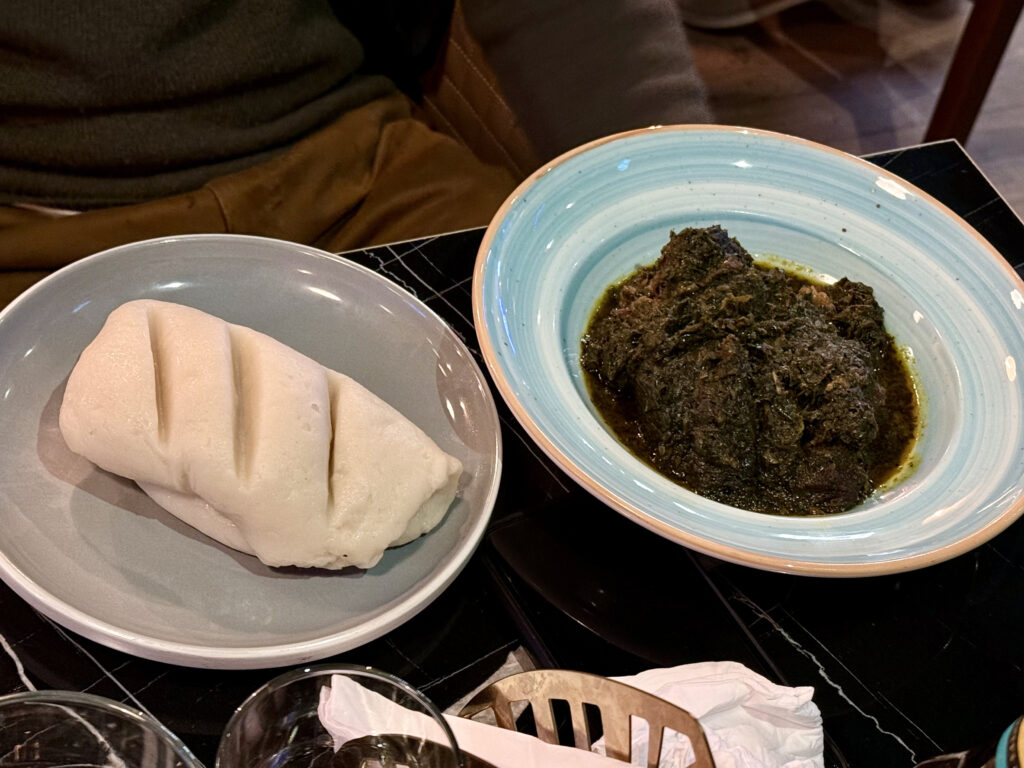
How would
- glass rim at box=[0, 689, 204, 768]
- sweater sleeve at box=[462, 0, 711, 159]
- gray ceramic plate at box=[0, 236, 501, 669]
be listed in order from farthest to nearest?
1. sweater sleeve at box=[462, 0, 711, 159]
2. gray ceramic plate at box=[0, 236, 501, 669]
3. glass rim at box=[0, 689, 204, 768]

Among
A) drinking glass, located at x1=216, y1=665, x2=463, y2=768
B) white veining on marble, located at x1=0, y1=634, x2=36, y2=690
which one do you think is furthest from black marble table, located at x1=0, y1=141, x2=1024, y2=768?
drinking glass, located at x1=216, y1=665, x2=463, y2=768

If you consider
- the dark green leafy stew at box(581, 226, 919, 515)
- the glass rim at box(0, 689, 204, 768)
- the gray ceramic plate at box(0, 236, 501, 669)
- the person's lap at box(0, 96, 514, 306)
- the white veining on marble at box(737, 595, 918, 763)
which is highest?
the glass rim at box(0, 689, 204, 768)

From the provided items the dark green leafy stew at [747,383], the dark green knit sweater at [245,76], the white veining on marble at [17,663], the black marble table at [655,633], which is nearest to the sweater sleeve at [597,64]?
the dark green knit sweater at [245,76]

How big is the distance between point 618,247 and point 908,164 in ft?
1.89

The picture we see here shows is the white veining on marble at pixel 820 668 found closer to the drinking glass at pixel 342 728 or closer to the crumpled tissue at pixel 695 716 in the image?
the crumpled tissue at pixel 695 716

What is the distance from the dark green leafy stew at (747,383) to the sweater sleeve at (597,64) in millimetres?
438

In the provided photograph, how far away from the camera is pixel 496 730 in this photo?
2.45 feet

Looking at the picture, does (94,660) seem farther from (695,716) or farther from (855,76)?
(855,76)

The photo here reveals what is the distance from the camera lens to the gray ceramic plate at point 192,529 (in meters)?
0.83

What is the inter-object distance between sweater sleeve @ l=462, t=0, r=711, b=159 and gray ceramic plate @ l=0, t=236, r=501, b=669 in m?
0.55

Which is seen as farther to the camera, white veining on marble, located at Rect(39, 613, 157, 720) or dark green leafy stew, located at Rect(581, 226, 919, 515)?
dark green leafy stew, located at Rect(581, 226, 919, 515)

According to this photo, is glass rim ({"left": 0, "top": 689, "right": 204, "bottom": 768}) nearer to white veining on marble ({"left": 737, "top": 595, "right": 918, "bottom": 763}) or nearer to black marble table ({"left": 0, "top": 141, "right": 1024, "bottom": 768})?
black marble table ({"left": 0, "top": 141, "right": 1024, "bottom": 768})

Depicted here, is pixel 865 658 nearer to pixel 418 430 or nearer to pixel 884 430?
pixel 884 430

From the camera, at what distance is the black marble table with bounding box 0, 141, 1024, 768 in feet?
2.80
